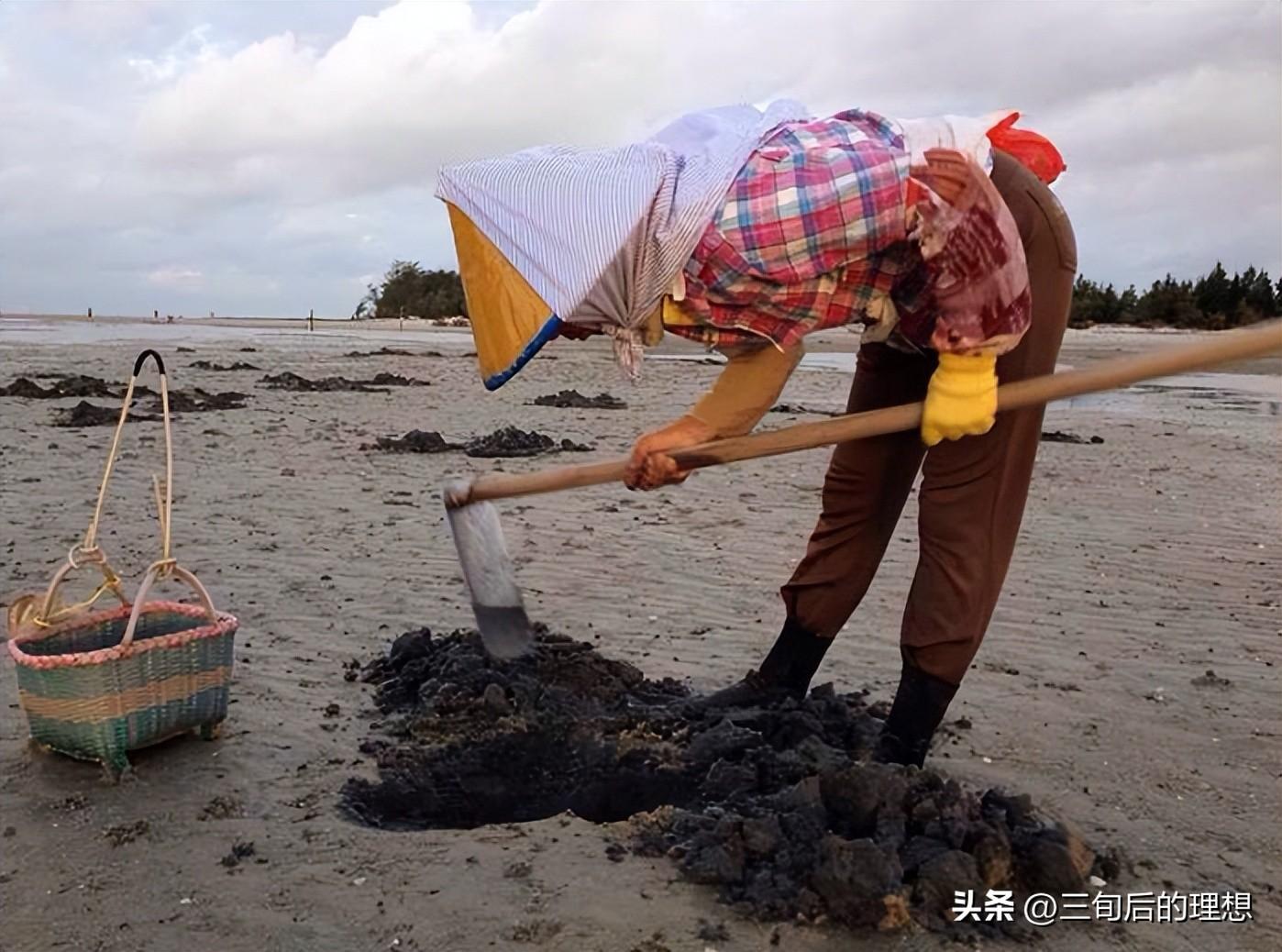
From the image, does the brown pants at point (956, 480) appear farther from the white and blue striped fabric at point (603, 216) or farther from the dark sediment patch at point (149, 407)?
the dark sediment patch at point (149, 407)

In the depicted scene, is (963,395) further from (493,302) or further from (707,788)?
(707,788)

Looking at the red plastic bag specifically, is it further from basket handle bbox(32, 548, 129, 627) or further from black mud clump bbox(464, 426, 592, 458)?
black mud clump bbox(464, 426, 592, 458)

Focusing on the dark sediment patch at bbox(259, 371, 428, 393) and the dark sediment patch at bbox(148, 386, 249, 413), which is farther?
the dark sediment patch at bbox(259, 371, 428, 393)

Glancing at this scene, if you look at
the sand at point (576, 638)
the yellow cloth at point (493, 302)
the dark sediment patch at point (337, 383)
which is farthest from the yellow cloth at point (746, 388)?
the dark sediment patch at point (337, 383)

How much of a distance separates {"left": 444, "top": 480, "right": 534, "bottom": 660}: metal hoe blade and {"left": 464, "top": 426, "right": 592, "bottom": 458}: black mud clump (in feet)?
15.7

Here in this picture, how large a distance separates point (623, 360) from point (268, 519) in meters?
3.99

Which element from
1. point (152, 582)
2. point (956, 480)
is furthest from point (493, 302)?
point (152, 582)

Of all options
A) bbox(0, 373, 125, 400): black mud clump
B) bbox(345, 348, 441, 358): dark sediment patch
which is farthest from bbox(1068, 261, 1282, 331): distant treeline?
bbox(0, 373, 125, 400): black mud clump

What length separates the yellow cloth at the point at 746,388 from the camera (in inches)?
105

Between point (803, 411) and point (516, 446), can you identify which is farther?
point (803, 411)

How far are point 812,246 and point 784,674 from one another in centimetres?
153

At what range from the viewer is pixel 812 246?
246 cm

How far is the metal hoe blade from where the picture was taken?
11.5 feet

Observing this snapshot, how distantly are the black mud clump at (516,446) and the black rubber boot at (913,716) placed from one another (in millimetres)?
5679
